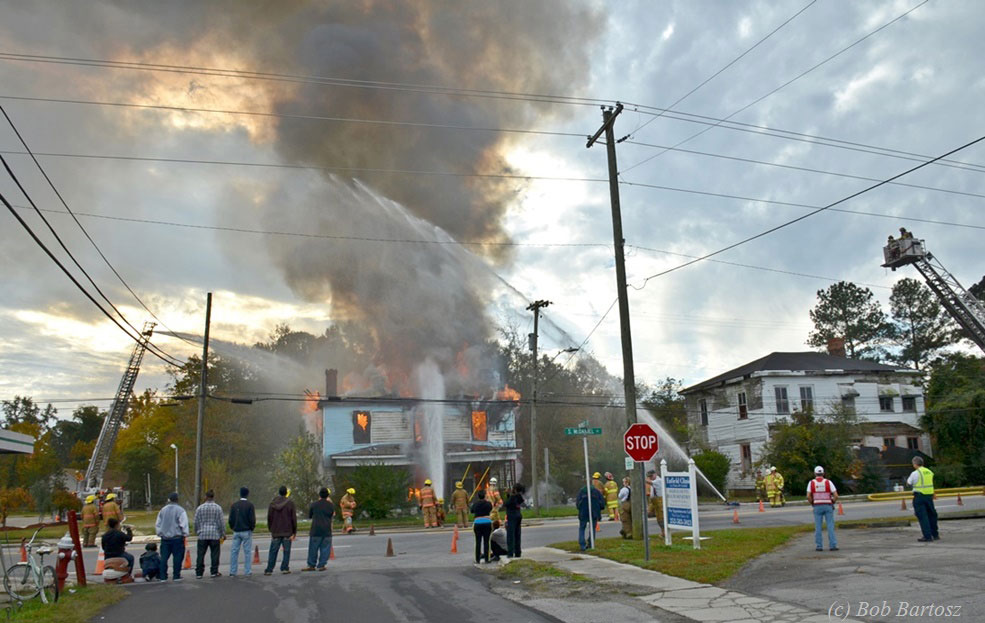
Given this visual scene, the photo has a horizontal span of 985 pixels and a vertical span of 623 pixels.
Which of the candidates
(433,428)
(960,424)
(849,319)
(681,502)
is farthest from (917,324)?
(681,502)

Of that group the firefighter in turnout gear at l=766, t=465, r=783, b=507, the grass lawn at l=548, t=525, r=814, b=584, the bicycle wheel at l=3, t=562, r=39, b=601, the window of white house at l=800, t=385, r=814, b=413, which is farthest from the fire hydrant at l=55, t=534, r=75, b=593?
the window of white house at l=800, t=385, r=814, b=413

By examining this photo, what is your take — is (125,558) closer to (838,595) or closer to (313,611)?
(313,611)

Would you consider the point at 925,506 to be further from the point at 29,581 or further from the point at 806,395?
the point at 806,395

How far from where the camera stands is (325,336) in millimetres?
69438

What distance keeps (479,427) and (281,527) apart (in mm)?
32016

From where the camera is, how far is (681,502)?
1557 cm

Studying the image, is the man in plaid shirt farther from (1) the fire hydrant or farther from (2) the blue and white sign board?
(2) the blue and white sign board

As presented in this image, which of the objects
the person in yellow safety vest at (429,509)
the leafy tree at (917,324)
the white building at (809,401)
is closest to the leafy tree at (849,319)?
the leafy tree at (917,324)

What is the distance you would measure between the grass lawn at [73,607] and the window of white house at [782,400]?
39.9 m

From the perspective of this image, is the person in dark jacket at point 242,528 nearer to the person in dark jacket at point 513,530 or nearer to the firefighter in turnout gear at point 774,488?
the person in dark jacket at point 513,530

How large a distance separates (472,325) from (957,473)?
32656 mm

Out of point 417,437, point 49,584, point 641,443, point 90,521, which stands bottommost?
point 90,521

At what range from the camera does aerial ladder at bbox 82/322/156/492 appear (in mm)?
52219

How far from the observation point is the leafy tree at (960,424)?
1618 inches
